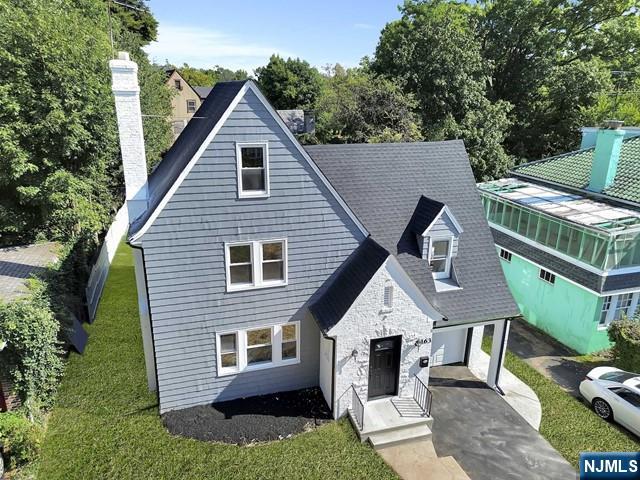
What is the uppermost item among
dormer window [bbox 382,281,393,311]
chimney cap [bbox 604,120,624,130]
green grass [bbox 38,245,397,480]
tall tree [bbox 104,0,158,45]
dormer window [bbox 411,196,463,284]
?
tall tree [bbox 104,0,158,45]

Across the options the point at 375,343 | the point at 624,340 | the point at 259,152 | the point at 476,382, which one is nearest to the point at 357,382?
the point at 375,343

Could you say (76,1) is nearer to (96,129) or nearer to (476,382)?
(96,129)

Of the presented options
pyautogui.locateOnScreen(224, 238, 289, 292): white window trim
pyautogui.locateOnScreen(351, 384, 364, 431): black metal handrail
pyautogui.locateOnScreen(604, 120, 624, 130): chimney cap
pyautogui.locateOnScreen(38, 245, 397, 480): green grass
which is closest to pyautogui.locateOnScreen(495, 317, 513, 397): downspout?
pyautogui.locateOnScreen(351, 384, 364, 431): black metal handrail

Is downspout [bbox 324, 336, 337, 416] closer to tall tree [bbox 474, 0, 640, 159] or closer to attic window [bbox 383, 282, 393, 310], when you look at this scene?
attic window [bbox 383, 282, 393, 310]

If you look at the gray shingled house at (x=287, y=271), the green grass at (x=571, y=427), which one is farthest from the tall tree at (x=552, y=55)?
the gray shingled house at (x=287, y=271)

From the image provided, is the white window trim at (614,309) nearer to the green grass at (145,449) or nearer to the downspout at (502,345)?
the downspout at (502,345)
